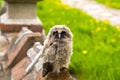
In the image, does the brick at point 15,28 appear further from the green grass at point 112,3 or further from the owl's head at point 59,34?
the green grass at point 112,3

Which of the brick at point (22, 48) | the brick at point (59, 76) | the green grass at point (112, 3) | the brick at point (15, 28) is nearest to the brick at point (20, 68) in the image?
the brick at point (22, 48)

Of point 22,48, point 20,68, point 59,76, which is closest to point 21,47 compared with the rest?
point 22,48

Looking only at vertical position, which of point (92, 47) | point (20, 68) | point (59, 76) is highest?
point (59, 76)

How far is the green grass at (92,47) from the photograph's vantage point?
4.85 m

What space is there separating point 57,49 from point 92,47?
332 centimetres

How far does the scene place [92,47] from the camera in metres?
6.11

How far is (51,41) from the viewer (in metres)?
2.85

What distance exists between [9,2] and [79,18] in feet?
13.8

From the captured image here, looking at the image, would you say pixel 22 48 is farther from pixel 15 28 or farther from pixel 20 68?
pixel 15 28

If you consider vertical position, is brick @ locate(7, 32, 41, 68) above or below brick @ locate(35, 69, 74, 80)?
below

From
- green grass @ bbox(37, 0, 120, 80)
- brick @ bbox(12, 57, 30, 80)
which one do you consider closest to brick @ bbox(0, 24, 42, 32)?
green grass @ bbox(37, 0, 120, 80)

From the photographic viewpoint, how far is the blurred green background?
4852mm

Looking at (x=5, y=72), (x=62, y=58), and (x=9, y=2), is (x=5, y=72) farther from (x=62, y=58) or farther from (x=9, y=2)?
(x=62, y=58)

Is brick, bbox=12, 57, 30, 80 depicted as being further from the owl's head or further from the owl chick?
the owl's head
